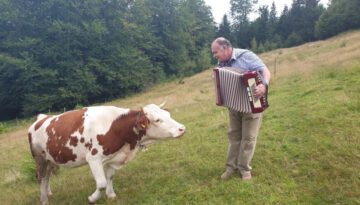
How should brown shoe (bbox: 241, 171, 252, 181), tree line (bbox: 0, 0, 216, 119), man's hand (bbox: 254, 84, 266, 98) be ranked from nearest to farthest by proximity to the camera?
man's hand (bbox: 254, 84, 266, 98) < brown shoe (bbox: 241, 171, 252, 181) < tree line (bbox: 0, 0, 216, 119)

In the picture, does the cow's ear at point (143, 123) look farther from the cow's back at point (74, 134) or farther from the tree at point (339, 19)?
the tree at point (339, 19)

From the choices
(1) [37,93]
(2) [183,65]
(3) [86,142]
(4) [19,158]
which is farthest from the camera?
(2) [183,65]

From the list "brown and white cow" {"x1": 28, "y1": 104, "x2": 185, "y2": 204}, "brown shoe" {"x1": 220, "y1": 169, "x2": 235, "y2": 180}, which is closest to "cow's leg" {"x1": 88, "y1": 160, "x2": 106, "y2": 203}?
"brown and white cow" {"x1": 28, "y1": 104, "x2": 185, "y2": 204}

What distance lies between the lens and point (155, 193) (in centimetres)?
671

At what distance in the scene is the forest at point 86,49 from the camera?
3341 centimetres

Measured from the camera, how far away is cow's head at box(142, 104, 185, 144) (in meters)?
6.31

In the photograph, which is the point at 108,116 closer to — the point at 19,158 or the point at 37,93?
the point at 19,158

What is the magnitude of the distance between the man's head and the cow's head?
4.31 ft

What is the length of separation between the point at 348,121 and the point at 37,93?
2992 centimetres

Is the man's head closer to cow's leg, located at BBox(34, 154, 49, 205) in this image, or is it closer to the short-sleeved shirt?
the short-sleeved shirt

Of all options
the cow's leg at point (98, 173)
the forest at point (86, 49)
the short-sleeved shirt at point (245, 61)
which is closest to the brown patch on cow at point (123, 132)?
the cow's leg at point (98, 173)

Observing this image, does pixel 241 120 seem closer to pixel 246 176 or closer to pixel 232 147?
pixel 232 147

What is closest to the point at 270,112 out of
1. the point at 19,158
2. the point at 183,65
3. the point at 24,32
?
the point at 19,158

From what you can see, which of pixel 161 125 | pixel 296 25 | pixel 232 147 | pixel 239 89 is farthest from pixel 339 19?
pixel 161 125
